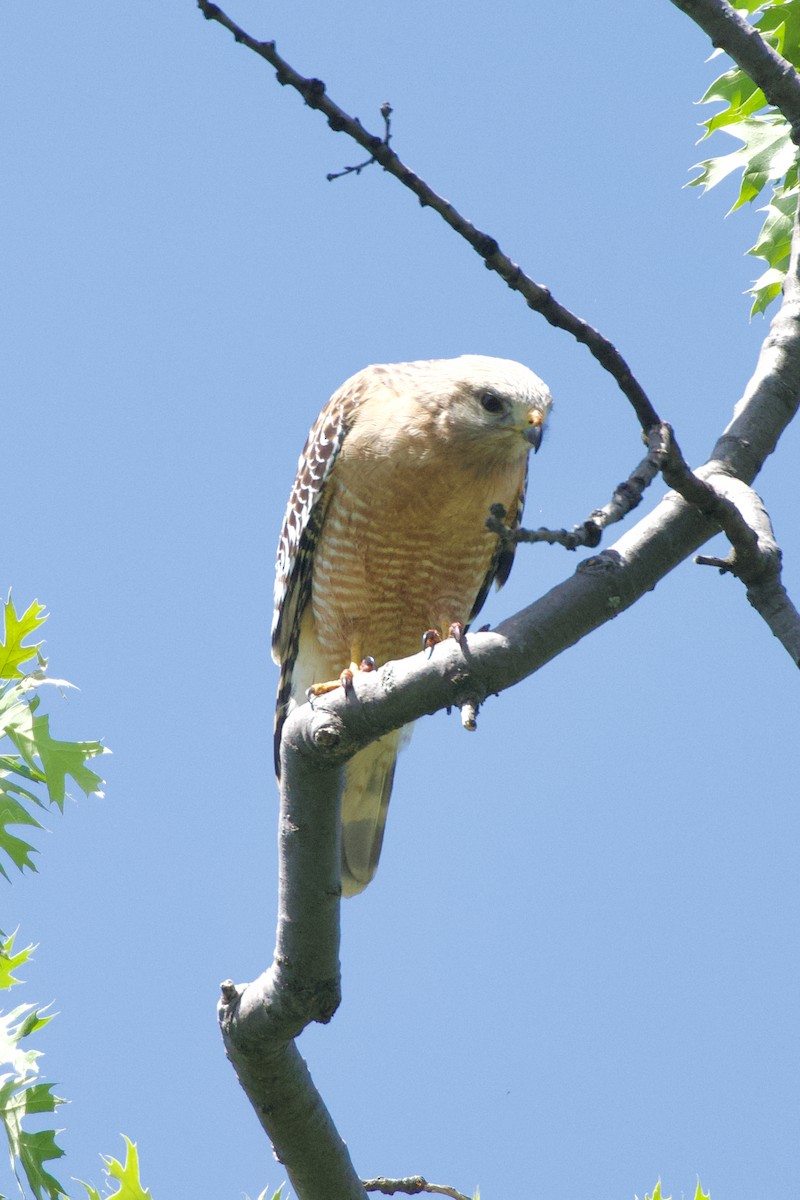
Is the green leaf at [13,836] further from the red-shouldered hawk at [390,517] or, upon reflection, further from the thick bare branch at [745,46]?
the thick bare branch at [745,46]

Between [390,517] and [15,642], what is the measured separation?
2.19 metres

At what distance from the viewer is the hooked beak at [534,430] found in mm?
6152

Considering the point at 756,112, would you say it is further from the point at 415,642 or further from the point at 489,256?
the point at 415,642

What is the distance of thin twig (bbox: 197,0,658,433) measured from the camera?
3156mm

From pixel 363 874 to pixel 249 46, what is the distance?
4.83 meters

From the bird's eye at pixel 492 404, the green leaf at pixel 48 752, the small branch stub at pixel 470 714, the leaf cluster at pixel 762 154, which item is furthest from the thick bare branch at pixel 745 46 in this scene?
the green leaf at pixel 48 752

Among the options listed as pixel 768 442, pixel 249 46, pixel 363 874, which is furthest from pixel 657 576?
pixel 363 874

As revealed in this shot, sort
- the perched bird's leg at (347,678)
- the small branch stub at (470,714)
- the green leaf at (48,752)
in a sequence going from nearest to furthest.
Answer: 1. the small branch stub at (470,714)
2. the perched bird's leg at (347,678)
3. the green leaf at (48,752)

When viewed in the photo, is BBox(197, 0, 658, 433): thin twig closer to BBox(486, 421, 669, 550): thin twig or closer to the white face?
BBox(486, 421, 669, 550): thin twig

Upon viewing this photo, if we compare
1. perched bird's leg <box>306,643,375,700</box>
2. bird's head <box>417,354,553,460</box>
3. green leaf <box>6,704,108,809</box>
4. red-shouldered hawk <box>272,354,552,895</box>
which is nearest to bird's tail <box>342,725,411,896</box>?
red-shouldered hawk <box>272,354,552,895</box>

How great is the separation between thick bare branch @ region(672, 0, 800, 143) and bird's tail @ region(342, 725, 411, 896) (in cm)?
406

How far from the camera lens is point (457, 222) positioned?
10.8ft

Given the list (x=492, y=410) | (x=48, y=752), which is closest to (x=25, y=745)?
(x=48, y=752)

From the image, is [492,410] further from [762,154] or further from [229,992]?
[229,992]
